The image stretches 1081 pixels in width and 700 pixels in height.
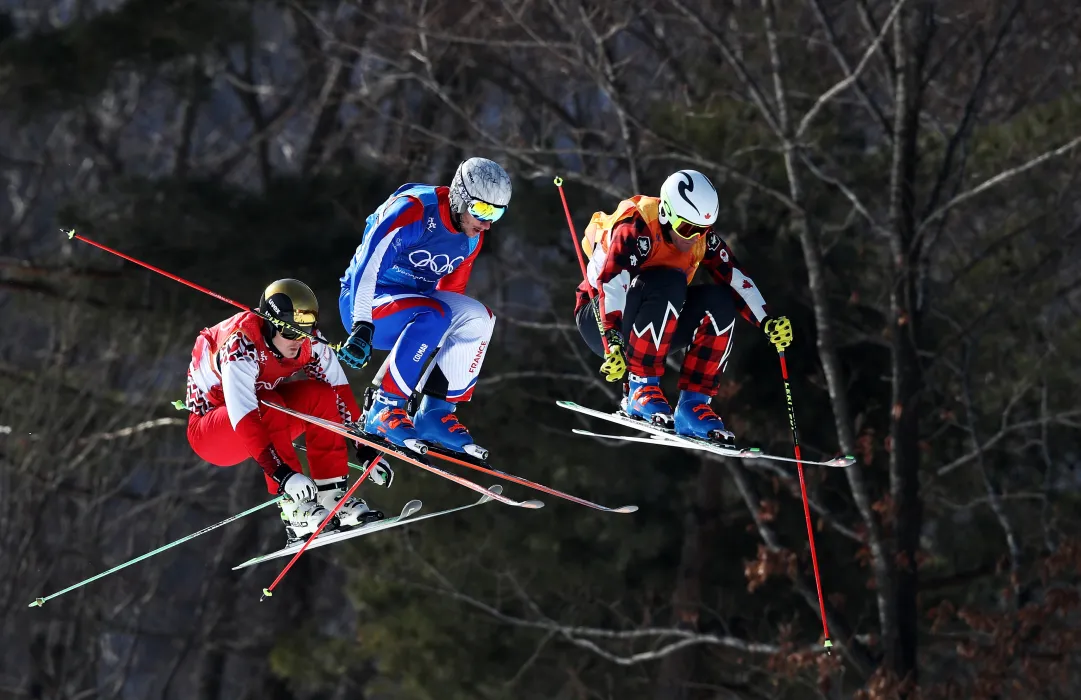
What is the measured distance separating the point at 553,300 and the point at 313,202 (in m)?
2.52

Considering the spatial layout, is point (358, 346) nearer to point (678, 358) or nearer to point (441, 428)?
point (441, 428)

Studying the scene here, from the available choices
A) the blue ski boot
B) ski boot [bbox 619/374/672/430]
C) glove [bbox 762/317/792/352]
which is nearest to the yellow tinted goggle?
the blue ski boot

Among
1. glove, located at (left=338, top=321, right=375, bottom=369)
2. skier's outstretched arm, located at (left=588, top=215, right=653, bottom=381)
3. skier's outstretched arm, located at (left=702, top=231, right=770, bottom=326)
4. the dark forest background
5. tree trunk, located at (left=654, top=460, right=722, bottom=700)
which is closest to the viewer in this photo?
glove, located at (left=338, top=321, right=375, bottom=369)

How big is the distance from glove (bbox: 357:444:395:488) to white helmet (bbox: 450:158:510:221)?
1.28 m

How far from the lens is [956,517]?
18.0m

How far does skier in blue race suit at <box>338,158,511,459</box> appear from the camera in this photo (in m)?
7.55

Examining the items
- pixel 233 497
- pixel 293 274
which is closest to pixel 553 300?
pixel 293 274

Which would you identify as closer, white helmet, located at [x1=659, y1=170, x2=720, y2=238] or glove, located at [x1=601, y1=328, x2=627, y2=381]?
white helmet, located at [x1=659, y1=170, x2=720, y2=238]

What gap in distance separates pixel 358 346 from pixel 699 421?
6.39 feet

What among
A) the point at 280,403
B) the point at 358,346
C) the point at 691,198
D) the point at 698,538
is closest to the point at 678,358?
the point at 698,538

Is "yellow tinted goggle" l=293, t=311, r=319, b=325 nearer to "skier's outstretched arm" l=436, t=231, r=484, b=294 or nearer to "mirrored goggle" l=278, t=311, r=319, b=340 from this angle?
"mirrored goggle" l=278, t=311, r=319, b=340

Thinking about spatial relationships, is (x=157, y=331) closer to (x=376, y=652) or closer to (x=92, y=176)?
(x=376, y=652)

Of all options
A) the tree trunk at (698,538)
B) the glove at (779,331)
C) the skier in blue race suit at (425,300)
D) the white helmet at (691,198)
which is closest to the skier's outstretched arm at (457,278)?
the skier in blue race suit at (425,300)

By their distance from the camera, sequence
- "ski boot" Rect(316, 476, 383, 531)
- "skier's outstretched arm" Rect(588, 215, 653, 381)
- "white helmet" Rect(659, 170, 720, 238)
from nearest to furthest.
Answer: "white helmet" Rect(659, 170, 720, 238), "ski boot" Rect(316, 476, 383, 531), "skier's outstretched arm" Rect(588, 215, 653, 381)
